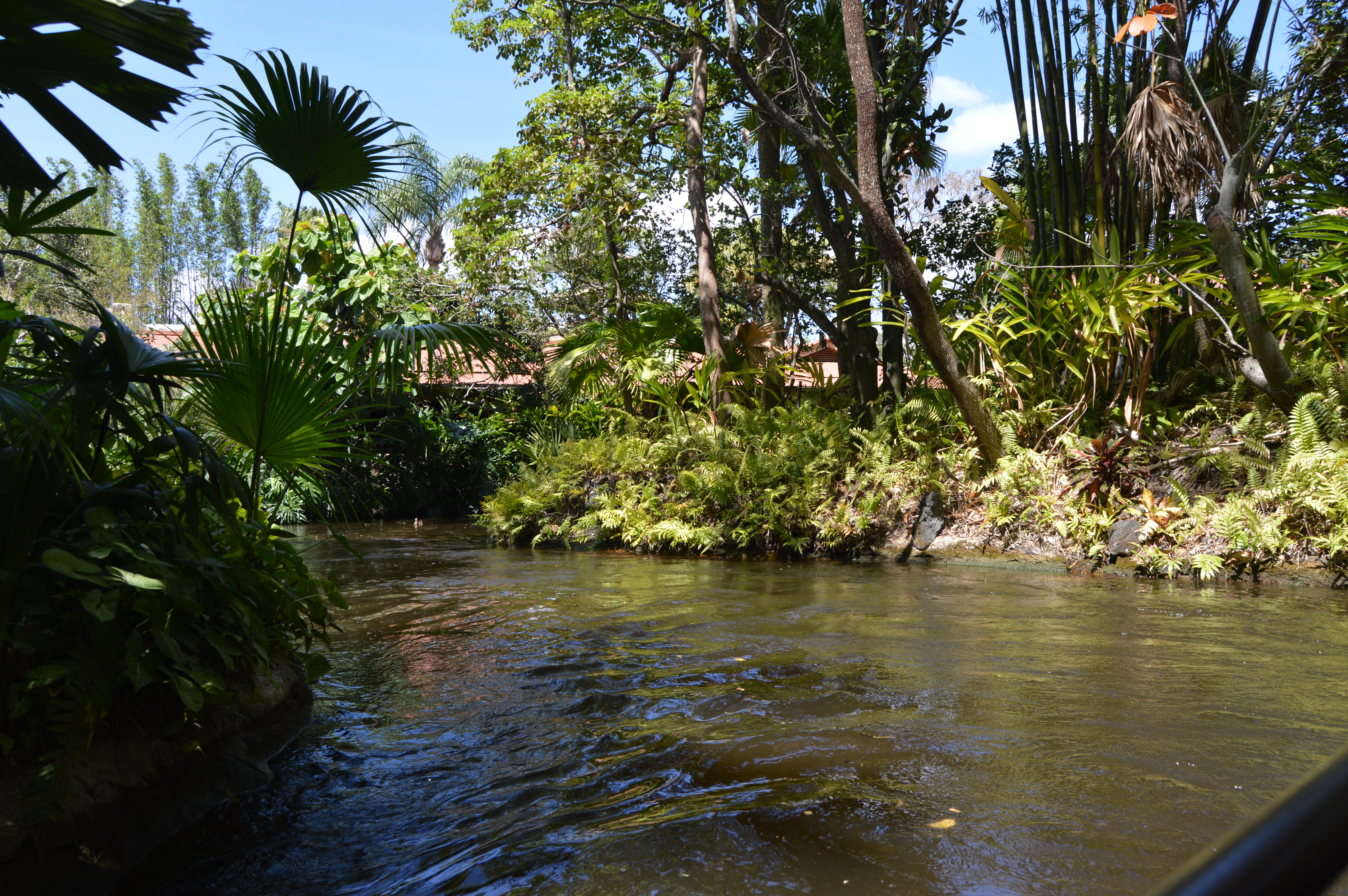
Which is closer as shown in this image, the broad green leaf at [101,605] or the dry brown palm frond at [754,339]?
the broad green leaf at [101,605]

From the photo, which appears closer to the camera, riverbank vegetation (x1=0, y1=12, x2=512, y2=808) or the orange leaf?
riverbank vegetation (x1=0, y1=12, x2=512, y2=808)

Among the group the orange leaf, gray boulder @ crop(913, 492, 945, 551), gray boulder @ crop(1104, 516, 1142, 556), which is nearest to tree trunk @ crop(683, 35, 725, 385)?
gray boulder @ crop(913, 492, 945, 551)

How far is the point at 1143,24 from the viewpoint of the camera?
232 inches

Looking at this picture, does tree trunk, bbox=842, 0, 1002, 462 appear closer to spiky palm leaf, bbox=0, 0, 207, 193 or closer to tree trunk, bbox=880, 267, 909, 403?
tree trunk, bbox=880, 267, 909, 403

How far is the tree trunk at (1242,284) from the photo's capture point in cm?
691

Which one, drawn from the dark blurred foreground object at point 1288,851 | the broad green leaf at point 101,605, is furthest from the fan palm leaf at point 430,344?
the dark blurred foreground object at point 1288,851

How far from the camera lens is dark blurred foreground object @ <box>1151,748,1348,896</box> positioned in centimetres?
31

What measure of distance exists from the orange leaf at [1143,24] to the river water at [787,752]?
3.93 metres

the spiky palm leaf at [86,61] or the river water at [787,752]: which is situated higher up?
the spiky palm leaf at [86,61]

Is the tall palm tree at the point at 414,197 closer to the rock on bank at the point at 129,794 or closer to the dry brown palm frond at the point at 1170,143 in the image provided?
the rock on bank at the point at 129,794

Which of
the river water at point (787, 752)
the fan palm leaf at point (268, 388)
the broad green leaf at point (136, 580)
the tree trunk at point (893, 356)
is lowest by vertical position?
the river water at point (787, 752)

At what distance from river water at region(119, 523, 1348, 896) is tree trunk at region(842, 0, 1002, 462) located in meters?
3.17

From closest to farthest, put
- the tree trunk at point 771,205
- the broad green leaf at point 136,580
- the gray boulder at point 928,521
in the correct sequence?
the broad green leaf at point 136,580
the gray boulder at point 928,521
the tree trunk at point 771,205

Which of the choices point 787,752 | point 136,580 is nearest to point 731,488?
point 787,752
